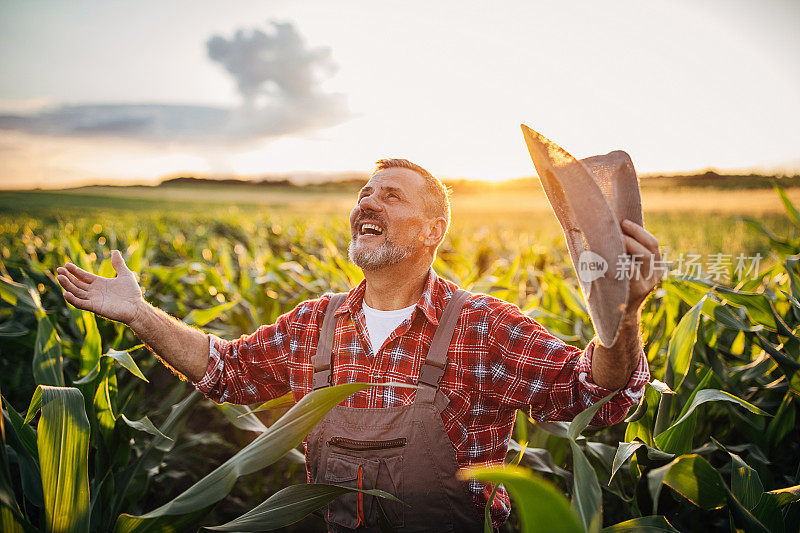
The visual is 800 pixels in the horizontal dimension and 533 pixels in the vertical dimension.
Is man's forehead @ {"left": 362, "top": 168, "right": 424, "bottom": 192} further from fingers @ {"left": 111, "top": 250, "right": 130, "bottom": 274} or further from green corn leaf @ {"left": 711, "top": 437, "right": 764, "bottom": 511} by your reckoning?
green corn leaf @ {"left": 711, "top": 437, "right": 764, "bottom": 511}

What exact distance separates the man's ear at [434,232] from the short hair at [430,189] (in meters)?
0.02

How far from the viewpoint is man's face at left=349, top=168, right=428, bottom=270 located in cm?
165

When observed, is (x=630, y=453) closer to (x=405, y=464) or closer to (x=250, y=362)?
(x=405, y=464)

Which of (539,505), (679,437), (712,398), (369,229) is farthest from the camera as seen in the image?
(369,229)

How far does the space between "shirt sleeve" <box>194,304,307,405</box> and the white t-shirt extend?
0.29 meters

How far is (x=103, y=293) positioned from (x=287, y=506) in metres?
1.05

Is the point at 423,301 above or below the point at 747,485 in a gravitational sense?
above

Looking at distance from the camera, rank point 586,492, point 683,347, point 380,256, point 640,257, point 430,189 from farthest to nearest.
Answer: point 430,189 → point 380,256 → point 683,347 → point 640,257 → point 586,492

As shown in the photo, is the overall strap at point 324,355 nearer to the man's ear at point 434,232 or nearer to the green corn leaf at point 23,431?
the man's ear at point 434,232

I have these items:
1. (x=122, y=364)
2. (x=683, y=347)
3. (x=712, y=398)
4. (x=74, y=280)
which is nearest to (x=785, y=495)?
(x=712, y=398)

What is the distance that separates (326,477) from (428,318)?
0.59m

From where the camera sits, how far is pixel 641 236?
1.05 m

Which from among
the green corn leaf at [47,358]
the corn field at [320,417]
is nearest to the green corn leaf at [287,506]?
the corn field at [320,417]

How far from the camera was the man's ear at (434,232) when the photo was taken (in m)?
1.76
